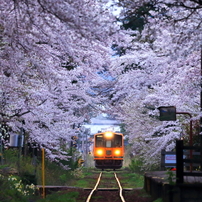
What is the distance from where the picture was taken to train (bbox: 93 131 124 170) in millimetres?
32375

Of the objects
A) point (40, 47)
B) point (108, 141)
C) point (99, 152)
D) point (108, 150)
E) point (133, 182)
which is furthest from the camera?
point (108, 141)

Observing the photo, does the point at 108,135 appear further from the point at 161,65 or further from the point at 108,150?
the point at 161,65

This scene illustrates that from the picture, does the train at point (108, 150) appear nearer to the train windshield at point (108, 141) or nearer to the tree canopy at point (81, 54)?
the train windshield at point (108, 141)

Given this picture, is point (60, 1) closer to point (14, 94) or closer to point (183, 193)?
point (183, 193)

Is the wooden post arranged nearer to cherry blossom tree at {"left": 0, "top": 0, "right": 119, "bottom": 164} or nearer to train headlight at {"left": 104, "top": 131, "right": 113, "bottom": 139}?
cherry blossom tree at {"left": 0, "top": 0, "right": 119, "bottom": 164}

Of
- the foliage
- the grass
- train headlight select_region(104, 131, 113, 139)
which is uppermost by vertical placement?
train headlight select_region(104, 131, 113, 139)

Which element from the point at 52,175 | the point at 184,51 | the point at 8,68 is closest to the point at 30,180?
the point at 8,68

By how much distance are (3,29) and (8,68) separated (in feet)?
5.47

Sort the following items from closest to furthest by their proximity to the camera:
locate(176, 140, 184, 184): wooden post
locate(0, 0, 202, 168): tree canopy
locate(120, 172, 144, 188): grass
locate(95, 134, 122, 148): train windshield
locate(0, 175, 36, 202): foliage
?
locate(0, 0, 202, 168): tree canopy
locate(176, 140, 184, 184): wooden post
locate(0, 175, 36, 202): foliage
locate(120, 172, 144, 188): grass
locate(95, 134, 122, 148): train windshield

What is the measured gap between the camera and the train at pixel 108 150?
106 feet

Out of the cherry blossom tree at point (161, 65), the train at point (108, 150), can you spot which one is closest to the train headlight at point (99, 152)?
the train at point (108, 150)

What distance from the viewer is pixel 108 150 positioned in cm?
3250

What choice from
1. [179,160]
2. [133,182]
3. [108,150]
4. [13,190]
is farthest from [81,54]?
[108,150]

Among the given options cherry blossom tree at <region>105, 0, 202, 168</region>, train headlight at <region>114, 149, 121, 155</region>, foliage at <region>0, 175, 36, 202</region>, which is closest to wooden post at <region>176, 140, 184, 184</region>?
cherry blossom tree at <region>105, 0, 202, 168</region>
